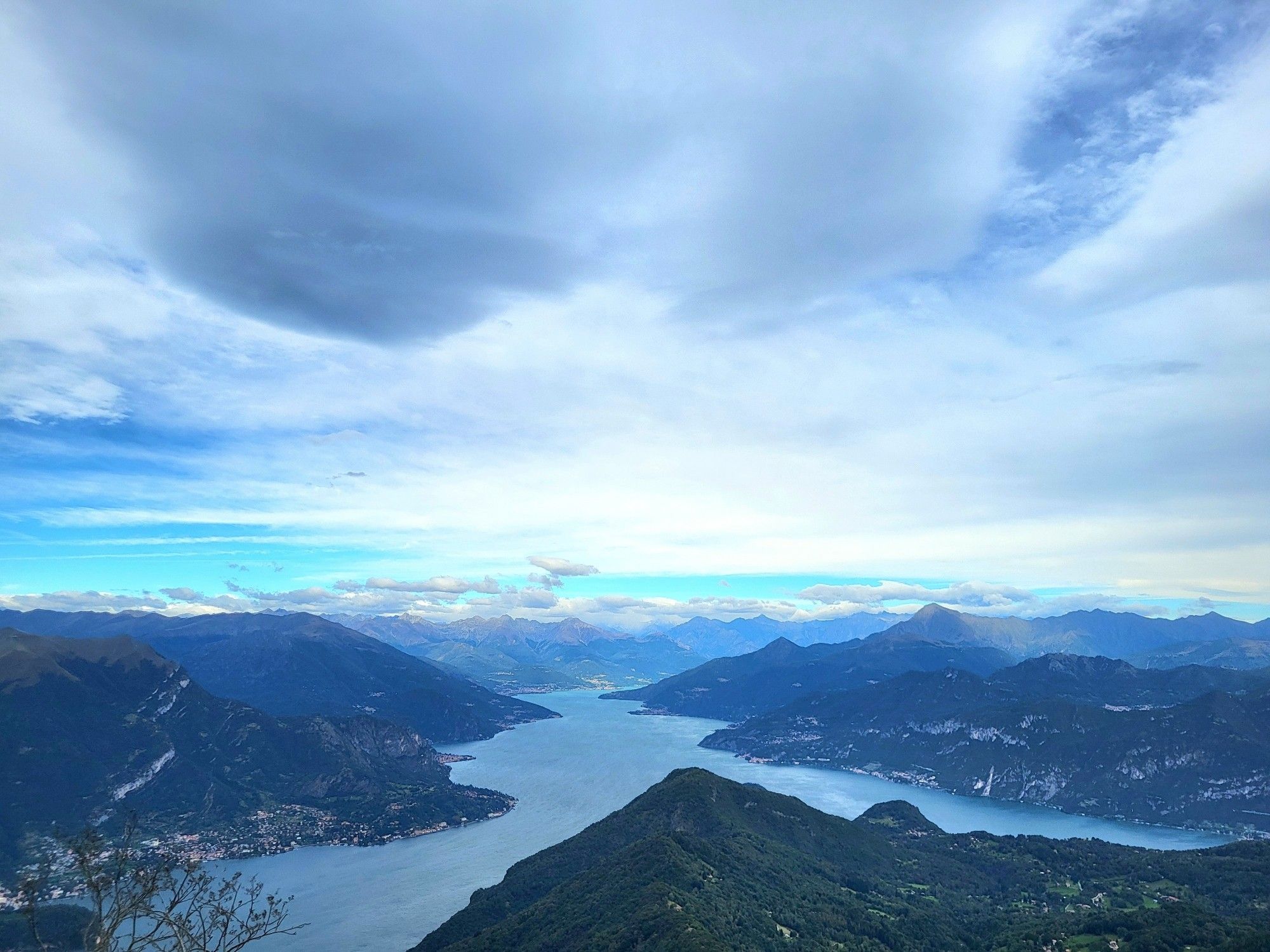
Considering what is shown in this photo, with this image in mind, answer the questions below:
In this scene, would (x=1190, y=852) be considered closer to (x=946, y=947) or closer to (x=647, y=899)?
(x=946, y=947)

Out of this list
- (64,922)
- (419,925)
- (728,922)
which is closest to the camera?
(728,922)

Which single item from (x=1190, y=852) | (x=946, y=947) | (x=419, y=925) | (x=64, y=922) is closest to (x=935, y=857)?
(x=1190, y=852)

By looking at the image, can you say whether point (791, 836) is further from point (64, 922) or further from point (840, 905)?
point (64, 922)

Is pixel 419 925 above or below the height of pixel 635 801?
below

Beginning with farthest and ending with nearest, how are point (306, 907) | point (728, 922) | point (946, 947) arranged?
point (306, 907)
point (946, 947)
point (728, 922)

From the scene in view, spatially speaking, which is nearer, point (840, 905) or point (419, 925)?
point (840, 905)

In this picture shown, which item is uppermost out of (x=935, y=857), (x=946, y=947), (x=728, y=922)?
(x=728, y=922)

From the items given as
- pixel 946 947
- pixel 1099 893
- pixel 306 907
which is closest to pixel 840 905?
pixel 946 947
